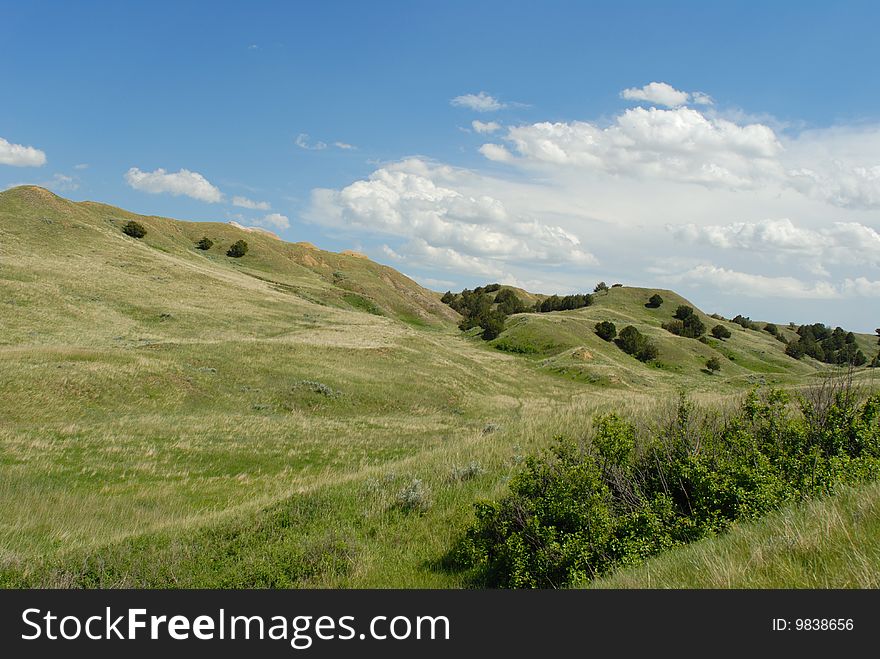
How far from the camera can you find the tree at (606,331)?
79125 mm

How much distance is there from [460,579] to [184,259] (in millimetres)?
84911

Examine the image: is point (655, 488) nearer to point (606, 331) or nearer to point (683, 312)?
point (606, 331)

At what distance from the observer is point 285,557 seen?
9086mm

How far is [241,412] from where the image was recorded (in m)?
30.0

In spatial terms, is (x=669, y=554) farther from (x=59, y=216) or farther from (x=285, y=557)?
(x=59, y=216)

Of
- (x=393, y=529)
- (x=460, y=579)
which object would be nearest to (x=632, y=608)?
(x=460, y=579)

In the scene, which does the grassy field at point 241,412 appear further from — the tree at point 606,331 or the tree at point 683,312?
the tree at point 683,312

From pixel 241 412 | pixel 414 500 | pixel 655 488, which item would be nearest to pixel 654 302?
pixel 241 412

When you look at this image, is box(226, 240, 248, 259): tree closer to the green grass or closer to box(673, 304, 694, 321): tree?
box(673, 304, 694, 321): tree

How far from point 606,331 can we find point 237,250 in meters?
65.6

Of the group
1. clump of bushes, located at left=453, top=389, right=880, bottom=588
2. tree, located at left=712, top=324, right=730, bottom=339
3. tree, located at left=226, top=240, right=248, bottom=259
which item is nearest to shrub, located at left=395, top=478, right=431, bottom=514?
clump of bushes, located at left=453, top=389, right=880, bottom=588

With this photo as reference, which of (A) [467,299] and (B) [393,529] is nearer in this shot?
(B) [393,529]

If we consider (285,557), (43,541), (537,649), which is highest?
(537,649)

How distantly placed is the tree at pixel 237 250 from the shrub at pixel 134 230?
16.4 meters
